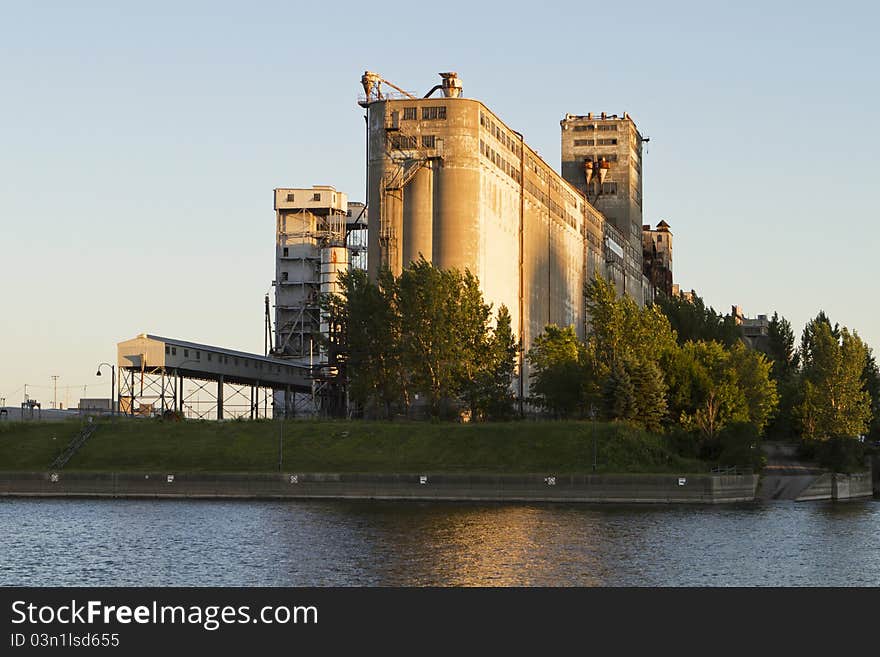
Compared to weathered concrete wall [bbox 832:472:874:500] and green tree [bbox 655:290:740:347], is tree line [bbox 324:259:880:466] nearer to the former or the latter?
weathered concrete wall [bbox 832:472:874:500]

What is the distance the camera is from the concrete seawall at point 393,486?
341ft

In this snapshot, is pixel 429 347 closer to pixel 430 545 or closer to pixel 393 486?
pixel 393 486

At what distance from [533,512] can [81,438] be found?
51.2 meters

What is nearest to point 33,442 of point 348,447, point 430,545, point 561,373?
point 348,447

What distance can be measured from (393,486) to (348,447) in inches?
587

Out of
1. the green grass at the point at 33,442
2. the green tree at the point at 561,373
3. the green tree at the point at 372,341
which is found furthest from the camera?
the green tree at the point at 561,373

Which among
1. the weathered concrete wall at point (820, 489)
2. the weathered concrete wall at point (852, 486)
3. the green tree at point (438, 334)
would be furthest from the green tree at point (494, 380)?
the weathered concrete wall at point (852, 486)

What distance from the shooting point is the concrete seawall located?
104m

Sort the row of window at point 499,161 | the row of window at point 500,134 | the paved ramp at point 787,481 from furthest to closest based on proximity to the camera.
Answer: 1. the row of window at point 499,161
2. the row of window at point 500,134
3. the paved ramp at point 787,481

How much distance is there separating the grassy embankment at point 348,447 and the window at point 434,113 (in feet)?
129

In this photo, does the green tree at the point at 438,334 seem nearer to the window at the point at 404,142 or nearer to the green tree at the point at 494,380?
the green tree at the point at 494,380

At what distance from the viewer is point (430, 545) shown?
239ft

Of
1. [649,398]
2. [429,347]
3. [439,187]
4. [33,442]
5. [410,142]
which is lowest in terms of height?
[33,442]
